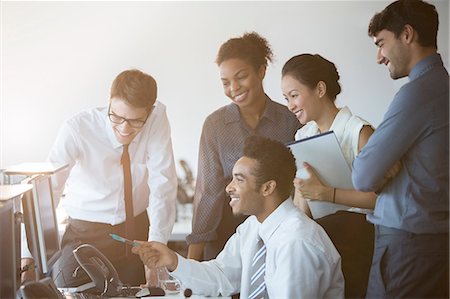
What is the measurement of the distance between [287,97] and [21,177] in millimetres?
938

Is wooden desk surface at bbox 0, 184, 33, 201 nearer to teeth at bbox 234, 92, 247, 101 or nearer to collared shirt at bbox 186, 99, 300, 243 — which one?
collared shirt at bbox 186, 99, 300, 243

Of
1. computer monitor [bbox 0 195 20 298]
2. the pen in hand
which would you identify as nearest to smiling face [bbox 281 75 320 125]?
the pen in hand

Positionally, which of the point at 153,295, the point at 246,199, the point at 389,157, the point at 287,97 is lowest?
the point at 153,295

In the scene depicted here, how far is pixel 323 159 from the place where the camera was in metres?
2.02

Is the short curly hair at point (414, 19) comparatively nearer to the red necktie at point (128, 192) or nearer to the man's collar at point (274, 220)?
the man's collar at point (274, 220)

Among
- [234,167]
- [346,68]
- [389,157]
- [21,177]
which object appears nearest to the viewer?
[389,157]

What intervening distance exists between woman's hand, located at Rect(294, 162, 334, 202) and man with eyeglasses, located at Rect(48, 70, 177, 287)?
1.63 feet

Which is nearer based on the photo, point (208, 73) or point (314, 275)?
point (314, 275)

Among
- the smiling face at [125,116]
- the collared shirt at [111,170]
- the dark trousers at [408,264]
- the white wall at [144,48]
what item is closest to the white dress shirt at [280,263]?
the dark trousers at [408,264]

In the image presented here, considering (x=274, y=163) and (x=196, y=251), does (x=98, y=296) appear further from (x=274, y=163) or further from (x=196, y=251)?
(x=274, y=163)

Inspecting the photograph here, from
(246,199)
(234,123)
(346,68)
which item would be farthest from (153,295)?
(346,68)

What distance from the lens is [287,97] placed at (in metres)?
2.08

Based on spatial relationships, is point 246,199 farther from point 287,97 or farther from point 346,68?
point 346,68

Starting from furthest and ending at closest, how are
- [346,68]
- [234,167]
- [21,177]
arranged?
[346,68], [234,167], [21,177]
